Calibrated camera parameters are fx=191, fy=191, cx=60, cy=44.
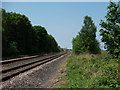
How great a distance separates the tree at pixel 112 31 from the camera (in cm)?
1648

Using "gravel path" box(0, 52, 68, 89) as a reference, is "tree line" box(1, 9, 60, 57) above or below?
above

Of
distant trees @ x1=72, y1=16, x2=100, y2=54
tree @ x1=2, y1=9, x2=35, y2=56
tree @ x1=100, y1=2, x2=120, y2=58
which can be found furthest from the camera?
tree @ x1=2, y1=9, x2=35, y2=56

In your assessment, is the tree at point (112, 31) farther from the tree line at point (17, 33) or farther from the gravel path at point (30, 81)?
the tree line at point (17, 33)

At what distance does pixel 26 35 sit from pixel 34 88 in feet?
176

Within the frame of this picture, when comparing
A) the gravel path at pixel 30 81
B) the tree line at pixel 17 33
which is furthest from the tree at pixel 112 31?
the tree line at pixel 17 33

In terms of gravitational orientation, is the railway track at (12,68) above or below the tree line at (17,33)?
below

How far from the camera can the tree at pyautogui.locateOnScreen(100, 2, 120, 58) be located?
16484 millimetres

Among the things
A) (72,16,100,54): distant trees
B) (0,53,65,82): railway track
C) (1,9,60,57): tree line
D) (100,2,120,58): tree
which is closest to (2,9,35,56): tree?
(1,9,60,57): tree line

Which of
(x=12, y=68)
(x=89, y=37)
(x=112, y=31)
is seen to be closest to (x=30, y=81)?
(x=12, y=68)

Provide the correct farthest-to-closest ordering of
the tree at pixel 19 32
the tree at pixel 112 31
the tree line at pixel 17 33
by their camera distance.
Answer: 1. the tree at pixel 19 32
2. the tree line at pixel 17 33
3. the tree at pixel 112 31

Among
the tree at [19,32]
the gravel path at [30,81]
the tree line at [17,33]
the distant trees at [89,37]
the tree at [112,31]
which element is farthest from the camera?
the tree at [19,32]

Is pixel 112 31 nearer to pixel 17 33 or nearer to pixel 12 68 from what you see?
pixel 12 68

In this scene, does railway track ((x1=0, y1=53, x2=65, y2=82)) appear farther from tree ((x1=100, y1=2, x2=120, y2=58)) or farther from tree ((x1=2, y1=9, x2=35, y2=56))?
tree ((x1=2, y1=9, x2=35, y2=56))

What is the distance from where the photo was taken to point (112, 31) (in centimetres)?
1702
